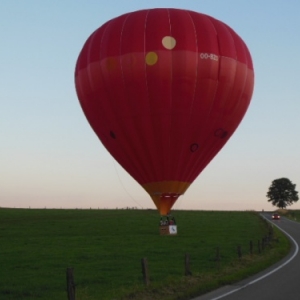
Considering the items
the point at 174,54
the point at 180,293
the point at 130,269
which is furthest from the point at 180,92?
the point at 180,293

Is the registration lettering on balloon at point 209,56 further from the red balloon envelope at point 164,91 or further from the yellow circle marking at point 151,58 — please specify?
the yellow circle marking at point 151,58

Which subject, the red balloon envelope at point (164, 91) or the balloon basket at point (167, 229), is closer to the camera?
the red balloon envelope at point (164, 91)

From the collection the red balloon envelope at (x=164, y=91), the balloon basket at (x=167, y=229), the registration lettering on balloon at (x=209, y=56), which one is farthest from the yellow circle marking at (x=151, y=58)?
the balloon basket at (x=167, y=229)

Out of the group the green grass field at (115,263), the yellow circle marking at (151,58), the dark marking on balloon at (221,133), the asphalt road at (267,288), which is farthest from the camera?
the dark marking on balloon at (221,133)

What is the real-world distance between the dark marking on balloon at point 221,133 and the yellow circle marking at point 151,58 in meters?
5.61

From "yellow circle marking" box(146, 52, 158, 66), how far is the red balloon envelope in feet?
0.18

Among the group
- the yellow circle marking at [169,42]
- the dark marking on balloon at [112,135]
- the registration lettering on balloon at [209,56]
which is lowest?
the dark marking on balloon at [112,135]

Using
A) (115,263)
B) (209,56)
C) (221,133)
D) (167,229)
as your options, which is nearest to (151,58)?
(209,56)

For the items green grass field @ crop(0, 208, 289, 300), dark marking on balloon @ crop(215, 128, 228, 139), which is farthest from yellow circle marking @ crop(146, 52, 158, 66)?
green grass field @ crop(0, 208, 289, 300)

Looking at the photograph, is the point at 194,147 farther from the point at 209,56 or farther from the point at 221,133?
the point at 209,56

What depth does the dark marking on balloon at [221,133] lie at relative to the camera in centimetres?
3834

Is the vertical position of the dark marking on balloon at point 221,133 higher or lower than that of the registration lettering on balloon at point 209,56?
lower

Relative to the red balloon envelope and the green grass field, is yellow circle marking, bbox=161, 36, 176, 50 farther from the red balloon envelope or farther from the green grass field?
the green grass field

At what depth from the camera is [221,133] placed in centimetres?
3872
